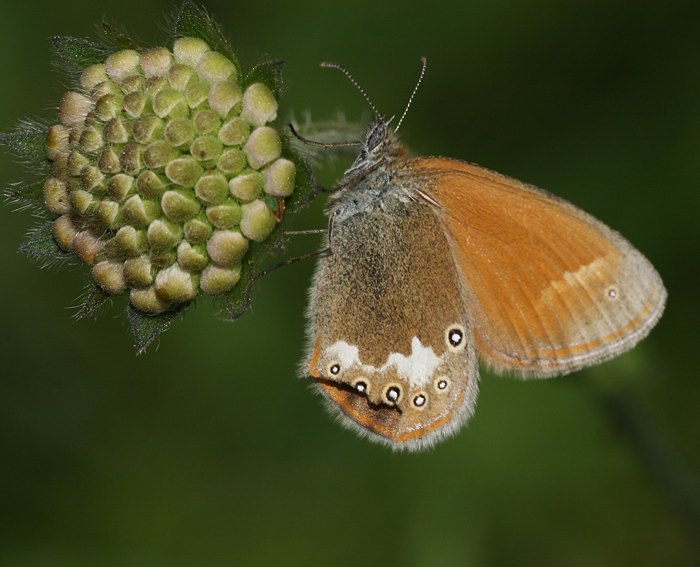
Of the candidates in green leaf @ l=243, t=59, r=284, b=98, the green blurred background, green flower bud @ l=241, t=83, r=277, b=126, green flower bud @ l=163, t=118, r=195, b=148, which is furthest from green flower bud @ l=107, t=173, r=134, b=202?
the green blurred background

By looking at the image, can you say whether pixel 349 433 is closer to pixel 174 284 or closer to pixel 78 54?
pixel 174 284

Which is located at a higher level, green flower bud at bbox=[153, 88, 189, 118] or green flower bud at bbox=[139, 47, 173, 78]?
green flower bud at bbox=[139, 47, 173, 78]

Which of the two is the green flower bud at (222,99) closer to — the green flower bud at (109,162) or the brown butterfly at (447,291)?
the green flower bud at (109,162)

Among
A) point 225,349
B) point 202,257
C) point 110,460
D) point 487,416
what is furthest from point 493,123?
point 110,460

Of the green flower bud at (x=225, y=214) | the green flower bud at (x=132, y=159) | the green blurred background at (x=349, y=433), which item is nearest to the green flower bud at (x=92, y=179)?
the green flower bud at (x=132, y=159)

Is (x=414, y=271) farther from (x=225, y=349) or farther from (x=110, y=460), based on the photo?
(x=110, y=460)

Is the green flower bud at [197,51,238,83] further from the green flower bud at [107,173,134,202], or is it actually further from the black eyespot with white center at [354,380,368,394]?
the black eyespot with white center at [354,380,368,394]
